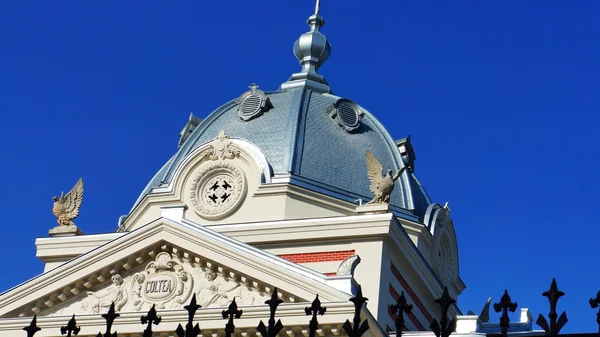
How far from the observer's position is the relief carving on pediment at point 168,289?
2464 centimetres

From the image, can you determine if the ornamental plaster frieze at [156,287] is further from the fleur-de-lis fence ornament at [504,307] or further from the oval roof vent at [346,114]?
the fleur-de-lis fence ornament at [504,307]

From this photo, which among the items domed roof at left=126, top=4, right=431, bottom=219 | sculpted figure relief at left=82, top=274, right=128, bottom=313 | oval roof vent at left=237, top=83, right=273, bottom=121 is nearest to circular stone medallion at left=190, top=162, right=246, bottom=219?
domed roof at left=126, top=4, right=431, bottom=219

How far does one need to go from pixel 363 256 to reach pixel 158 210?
23.8 feet

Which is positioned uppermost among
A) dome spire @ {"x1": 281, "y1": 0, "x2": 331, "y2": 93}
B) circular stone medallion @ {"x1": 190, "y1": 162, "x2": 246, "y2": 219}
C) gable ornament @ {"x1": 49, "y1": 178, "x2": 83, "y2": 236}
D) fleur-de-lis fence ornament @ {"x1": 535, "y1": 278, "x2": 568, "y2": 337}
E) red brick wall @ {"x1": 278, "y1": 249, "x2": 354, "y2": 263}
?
dome spire @ {"x1": 281, "y1": 0, "x2": 331, "y2": 93}

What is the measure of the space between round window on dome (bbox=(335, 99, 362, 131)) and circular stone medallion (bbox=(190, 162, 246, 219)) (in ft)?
13.4

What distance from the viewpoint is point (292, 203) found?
31312 mm

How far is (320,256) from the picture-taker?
2891 cm

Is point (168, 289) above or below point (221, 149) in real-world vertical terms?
below

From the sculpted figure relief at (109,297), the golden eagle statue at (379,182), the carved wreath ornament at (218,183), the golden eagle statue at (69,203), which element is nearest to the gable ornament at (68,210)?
the golden eagle statue at (69,203)

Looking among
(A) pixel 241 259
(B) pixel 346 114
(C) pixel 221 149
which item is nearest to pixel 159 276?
(A) pixel 241 259

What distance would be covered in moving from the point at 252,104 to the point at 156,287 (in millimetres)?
10646

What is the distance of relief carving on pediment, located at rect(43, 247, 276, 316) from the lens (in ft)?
80.8

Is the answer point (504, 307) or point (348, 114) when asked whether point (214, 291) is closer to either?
point (348, 114)

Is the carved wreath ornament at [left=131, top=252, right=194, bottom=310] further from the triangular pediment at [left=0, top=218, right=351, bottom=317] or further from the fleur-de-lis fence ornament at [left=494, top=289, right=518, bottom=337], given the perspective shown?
the fleur-de-lis fence ornament at [left=494, top=289, right=518, bottom=337]
